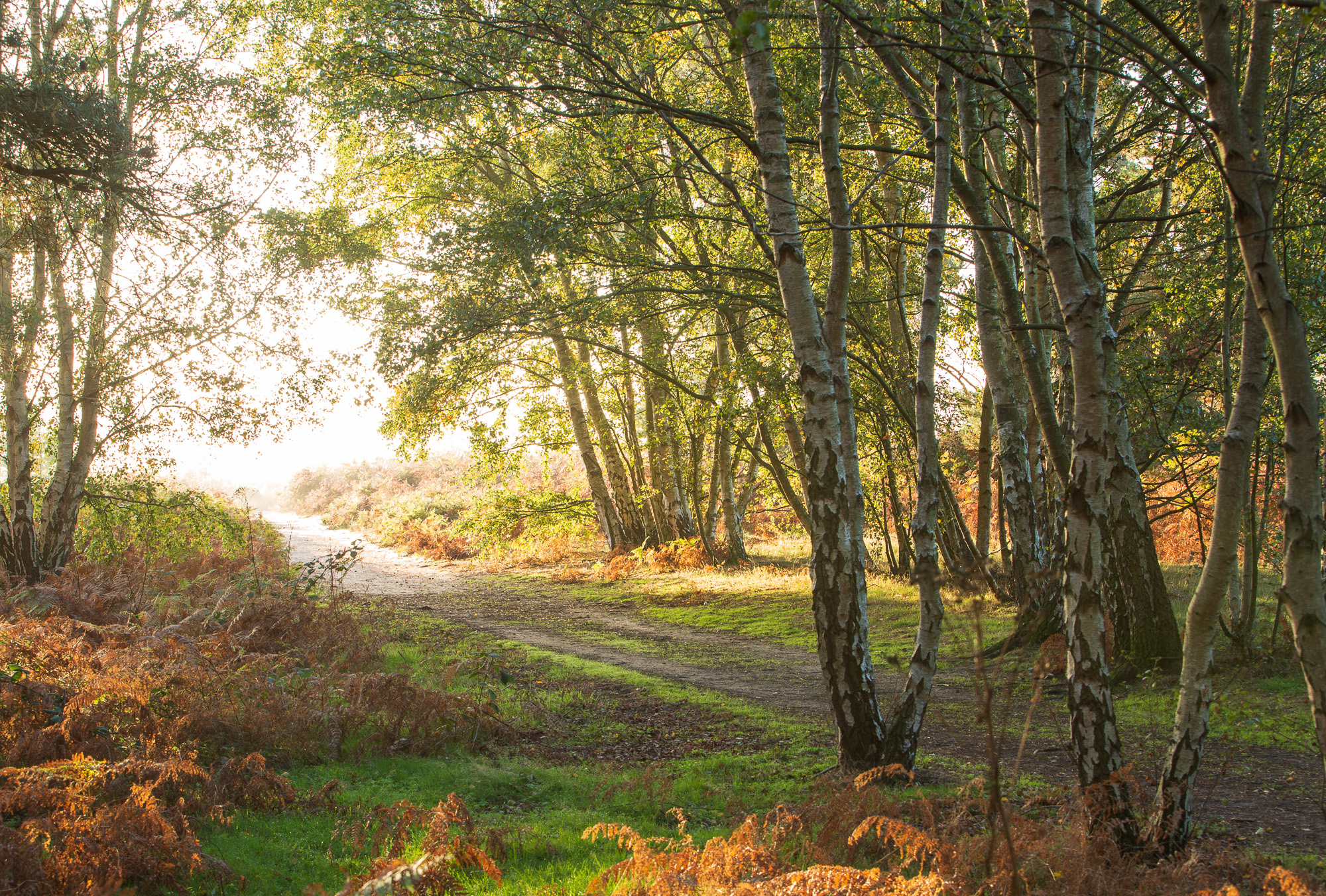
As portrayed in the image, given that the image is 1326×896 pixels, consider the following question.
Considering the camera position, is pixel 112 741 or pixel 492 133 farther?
pixel 492 133

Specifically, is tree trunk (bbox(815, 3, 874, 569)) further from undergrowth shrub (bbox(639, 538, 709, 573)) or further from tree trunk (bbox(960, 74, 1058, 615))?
undergrowth shrub (bbox(639, 538, 709, 573))

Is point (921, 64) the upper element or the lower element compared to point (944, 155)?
upper

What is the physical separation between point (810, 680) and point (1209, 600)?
648 cm

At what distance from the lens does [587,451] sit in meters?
20.6

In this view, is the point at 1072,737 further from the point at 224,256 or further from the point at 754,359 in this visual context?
the point at 224,256

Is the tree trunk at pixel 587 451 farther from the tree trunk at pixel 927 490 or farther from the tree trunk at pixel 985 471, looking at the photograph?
the tree trunk at pixel 927 490

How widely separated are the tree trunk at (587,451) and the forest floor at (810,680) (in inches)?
82.4

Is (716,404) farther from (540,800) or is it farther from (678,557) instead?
(540,800)

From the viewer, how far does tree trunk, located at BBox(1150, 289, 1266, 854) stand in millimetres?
3182

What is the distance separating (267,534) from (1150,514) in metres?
21.2

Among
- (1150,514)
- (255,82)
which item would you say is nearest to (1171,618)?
(1150,514)

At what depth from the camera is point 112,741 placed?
4832mm

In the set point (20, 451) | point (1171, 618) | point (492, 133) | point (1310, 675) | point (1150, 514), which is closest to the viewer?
point (1310, 675)

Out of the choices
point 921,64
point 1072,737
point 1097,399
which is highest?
point 921,64
